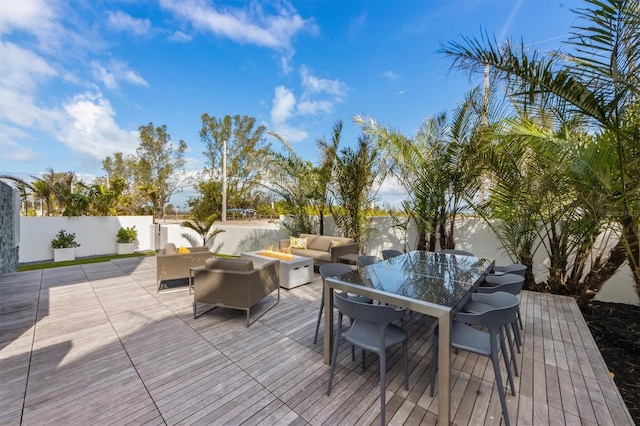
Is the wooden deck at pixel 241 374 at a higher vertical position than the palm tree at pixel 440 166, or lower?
lower

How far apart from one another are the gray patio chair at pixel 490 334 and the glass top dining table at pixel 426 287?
0.57ft

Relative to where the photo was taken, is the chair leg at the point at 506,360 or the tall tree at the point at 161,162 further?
the tall tree at the point at 161,162

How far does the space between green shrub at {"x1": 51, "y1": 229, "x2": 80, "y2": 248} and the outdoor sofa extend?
782 centimetres

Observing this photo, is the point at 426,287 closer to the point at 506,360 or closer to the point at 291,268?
the point at 506,360

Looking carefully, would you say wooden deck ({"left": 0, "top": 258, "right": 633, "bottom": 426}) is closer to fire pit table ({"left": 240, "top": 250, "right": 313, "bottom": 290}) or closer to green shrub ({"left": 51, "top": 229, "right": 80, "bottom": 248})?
fire pit table ({"left": 240, "top": 250, "right": 313, "bottom": 290})

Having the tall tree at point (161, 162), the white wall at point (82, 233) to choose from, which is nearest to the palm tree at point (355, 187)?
the white wall at point (82, 233)

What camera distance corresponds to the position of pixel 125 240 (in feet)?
33.7

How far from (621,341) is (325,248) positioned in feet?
17.7

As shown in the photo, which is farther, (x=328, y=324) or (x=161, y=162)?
(x=161, y=162)

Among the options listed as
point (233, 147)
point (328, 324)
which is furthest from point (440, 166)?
point (233, 147)

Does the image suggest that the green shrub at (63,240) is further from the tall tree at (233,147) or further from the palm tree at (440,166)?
the palm tree at (440,166)

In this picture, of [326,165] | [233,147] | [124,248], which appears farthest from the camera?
[233,147]

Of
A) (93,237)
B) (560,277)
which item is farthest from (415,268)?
(93,237)

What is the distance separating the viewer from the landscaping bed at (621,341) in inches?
98.2
